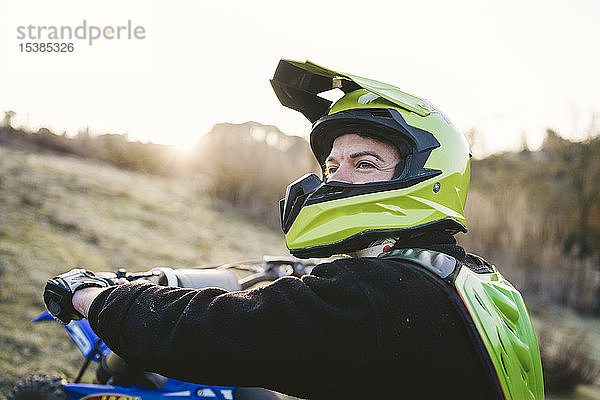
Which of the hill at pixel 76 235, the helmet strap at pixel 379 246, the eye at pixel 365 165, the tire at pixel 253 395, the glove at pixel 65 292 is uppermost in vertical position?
the eye at pixel 365 165

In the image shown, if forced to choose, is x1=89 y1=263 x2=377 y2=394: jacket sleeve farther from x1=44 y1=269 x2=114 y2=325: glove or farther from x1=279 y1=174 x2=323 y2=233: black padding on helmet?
x1=279 y1=174 x2=323 y2=233: black padding on helmet

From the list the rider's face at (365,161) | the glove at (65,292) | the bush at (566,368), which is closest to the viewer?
the glove at (65,292)

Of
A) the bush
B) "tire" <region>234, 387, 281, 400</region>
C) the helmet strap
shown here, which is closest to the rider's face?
the helmet strap

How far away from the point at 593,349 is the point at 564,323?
1.20 meters

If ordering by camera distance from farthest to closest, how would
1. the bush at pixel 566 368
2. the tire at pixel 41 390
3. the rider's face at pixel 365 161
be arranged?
the bush at pixel 566 368, the tire at pixel 41 390, the rider's face at pixel 365 161

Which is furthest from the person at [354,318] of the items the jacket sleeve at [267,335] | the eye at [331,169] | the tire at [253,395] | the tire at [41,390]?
the tire at [41,390]

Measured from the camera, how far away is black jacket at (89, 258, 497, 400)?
135cm

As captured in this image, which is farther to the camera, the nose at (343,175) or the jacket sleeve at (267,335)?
the nose at (343,175)

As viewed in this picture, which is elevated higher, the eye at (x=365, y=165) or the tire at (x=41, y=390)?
the eye at (x=365, y=165)

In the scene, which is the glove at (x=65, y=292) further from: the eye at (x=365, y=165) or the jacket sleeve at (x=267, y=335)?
the eye at (x=365, y=165)

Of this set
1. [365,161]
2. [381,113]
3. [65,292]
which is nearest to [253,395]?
[65,292]

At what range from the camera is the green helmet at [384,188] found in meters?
1.78

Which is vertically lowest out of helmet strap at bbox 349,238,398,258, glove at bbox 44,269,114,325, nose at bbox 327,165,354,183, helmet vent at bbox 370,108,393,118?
glove at bbox 44,269,114,325

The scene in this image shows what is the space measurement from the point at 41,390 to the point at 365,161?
222 cm
